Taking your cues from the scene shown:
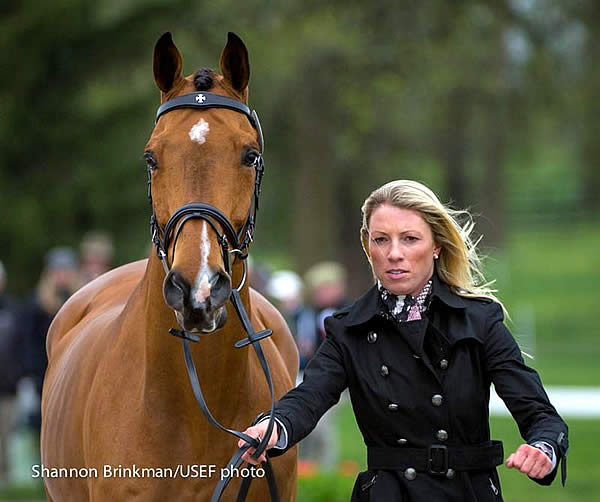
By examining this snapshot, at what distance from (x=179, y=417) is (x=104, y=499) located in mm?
410

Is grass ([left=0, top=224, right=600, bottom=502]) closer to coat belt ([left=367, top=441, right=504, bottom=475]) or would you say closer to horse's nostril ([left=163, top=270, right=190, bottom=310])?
coat belt ([left=367, top=441, right=504, bottom=475])

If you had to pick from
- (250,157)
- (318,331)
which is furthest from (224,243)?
(318,331)

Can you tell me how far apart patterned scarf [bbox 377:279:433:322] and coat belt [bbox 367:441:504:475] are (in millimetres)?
444

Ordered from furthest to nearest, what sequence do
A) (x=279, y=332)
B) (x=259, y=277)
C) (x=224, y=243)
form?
(x=259, y=277) < (x=279, y=332) < (x=224, y=243)

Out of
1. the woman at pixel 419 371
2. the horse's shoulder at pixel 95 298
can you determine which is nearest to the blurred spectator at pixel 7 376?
the horse's shoulder at pixel 95 298

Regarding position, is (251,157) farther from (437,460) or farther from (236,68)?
(437,460)

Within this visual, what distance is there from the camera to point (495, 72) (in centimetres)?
2147

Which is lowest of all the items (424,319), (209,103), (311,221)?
(424,319)

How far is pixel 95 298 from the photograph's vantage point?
5.94m

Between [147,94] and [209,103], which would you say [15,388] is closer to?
[209,103]

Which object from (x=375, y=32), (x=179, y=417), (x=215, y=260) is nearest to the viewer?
(x=215, y=260)

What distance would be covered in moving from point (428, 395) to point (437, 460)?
0.22m

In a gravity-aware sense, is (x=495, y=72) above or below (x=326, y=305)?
above

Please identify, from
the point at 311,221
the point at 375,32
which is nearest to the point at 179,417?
the point at 375,32
